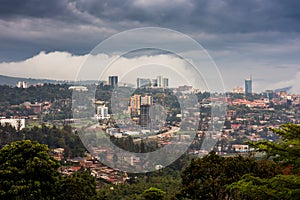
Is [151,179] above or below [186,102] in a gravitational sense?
below

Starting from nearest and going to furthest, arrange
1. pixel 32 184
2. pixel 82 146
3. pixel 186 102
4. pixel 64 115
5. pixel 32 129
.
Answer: pixel 32 184 < pixel 186 102 < pixel 82 146 < pixel 32 129 < pixel 64 115

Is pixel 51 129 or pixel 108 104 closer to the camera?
pixel 108 104

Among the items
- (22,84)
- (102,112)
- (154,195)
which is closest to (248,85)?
(22,84)

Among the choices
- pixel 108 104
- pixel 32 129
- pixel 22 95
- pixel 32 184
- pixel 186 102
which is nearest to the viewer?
pixel 32 184

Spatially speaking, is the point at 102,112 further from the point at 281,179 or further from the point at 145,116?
the point at 281,179

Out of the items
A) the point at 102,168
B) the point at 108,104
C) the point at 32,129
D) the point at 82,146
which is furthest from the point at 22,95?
the point at 108,104

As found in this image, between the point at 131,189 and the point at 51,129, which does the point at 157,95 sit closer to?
the point at 131,189
